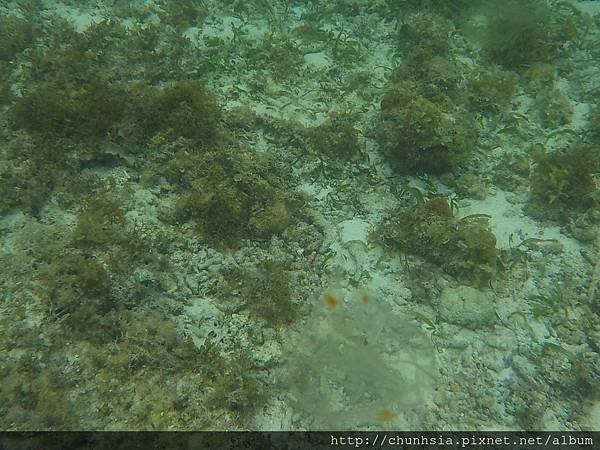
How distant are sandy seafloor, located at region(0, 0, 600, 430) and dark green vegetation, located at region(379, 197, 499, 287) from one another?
177 millimetres

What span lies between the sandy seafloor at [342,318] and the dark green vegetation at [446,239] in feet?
0.58

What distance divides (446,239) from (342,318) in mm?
1870

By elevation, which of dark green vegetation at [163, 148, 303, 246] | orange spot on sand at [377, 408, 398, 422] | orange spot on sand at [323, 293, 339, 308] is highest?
dark green vegetation at [163, 148, 303, 246]

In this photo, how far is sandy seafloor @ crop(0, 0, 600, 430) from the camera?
3.88 metres

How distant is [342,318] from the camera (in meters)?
4.82

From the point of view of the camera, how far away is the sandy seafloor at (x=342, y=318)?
153 inches

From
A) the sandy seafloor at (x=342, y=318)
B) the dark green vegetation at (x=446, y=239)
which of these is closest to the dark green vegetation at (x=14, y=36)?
the sandy seafloor at (x=342, y=318)

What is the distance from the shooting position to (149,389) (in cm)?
386

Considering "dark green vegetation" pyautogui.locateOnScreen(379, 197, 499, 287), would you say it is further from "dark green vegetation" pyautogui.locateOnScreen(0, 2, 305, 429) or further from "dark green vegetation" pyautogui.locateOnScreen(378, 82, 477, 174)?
"dark green vegetation" pyautogui.locateOnScreen(0, 2, 305, 429)

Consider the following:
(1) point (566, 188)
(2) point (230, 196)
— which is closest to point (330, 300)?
(2) point (230, 196)

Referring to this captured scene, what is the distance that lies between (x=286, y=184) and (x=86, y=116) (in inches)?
123

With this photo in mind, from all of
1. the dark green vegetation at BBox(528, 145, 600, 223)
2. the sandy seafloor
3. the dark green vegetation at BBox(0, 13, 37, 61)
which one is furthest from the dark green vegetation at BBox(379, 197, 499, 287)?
the dark green vegetation at BBox(0, 13, 37, 61)

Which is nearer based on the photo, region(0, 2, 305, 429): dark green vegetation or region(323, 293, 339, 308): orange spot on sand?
region(0, 2, 305, 429): dark green vegetation

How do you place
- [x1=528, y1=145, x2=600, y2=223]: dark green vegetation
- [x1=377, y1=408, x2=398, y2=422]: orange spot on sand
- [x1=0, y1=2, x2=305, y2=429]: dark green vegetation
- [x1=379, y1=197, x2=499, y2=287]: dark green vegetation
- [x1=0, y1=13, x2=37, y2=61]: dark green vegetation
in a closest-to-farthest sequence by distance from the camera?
1. [x1=0, y1=2, x2=305, y2=429]: dark green vegetation
2. [x1=377, y1=408, x2=398, y2=422]: orange spot on sand
3. [x1=379, y1=197, x2=499, y2=287]: dark green vegetation
4. [x1=528, y1=145, x2=600, y2=223]: dark green vegetation
5. [x1=0, y1=13, x2=37, y2=61]: dark green vegetation
